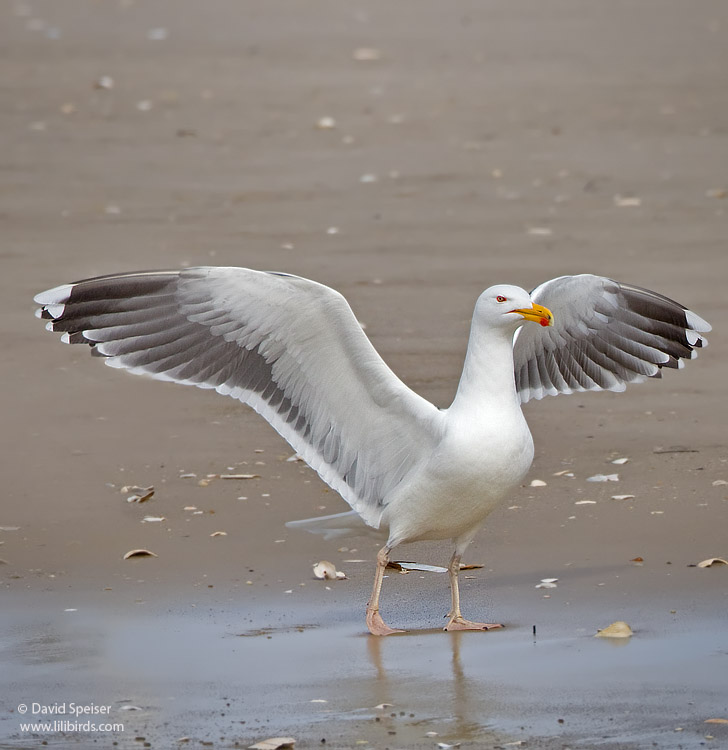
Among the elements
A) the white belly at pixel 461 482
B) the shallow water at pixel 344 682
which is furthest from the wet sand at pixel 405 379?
the white belly at pixel 461 482

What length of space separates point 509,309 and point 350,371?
0.72m

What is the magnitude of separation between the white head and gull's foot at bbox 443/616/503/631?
1.20 m

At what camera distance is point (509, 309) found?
6.25 meters

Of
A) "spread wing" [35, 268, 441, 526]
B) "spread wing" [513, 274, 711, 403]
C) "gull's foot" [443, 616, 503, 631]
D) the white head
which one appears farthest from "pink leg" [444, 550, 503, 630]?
"spread wing" [513, 274, 711, 403]

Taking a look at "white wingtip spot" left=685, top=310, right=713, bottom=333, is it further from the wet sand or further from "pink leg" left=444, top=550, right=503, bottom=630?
"pink leg" left=444, top=550, right=503, bottom=630

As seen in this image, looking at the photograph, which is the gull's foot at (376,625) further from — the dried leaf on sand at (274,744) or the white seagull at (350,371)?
the dried leaf on sand at (274,744)

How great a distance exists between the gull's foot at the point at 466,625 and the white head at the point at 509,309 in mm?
1198

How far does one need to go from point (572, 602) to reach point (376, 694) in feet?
3.98

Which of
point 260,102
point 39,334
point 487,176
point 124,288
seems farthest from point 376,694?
point 260,102

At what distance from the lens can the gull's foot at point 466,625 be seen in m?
6.27

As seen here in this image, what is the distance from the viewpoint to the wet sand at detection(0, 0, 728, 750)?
224 inches

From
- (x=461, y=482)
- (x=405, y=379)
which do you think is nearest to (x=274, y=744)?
(x=461, y=482)

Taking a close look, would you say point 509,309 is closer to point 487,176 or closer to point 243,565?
point 243,565

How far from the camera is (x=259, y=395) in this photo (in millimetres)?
6770
